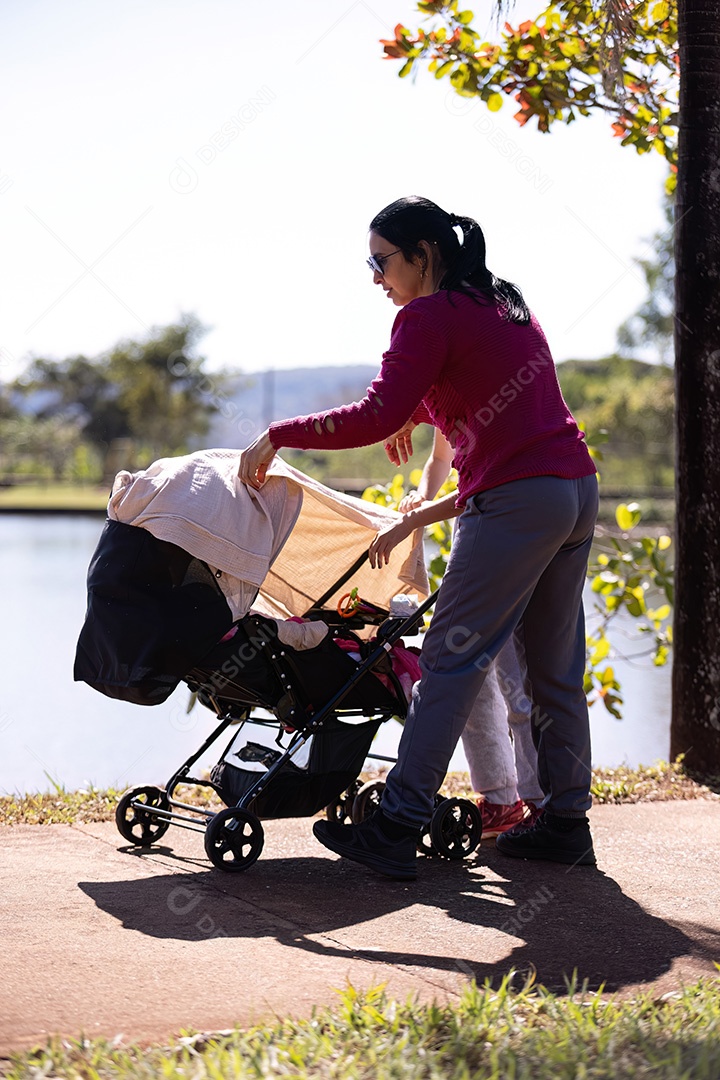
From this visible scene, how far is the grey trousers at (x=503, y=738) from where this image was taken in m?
3.79

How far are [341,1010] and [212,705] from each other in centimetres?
159

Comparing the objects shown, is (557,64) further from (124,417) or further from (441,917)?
(124,417)

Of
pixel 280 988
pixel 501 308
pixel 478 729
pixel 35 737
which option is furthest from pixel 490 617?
pixel 35 737

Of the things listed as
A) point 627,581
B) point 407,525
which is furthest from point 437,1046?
point 627,581

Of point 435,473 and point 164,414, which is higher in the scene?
point 164,414

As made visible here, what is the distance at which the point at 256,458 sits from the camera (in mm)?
3330

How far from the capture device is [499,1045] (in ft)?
6.99

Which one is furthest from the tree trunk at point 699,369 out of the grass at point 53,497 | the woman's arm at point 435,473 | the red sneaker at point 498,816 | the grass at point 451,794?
the grass at point 53,497

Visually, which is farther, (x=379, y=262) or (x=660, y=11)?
(x=660, y=11)

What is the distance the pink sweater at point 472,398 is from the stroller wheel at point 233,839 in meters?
1.05

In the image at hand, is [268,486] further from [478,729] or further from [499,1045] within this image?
[499,1045]

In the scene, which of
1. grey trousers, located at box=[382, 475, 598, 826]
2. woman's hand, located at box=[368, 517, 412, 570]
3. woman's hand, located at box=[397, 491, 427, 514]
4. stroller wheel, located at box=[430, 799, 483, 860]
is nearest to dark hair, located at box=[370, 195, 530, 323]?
grey trousers, located at box=[382, 475, 598, 826]

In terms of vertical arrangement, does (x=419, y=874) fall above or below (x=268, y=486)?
below

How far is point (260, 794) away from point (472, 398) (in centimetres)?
127
